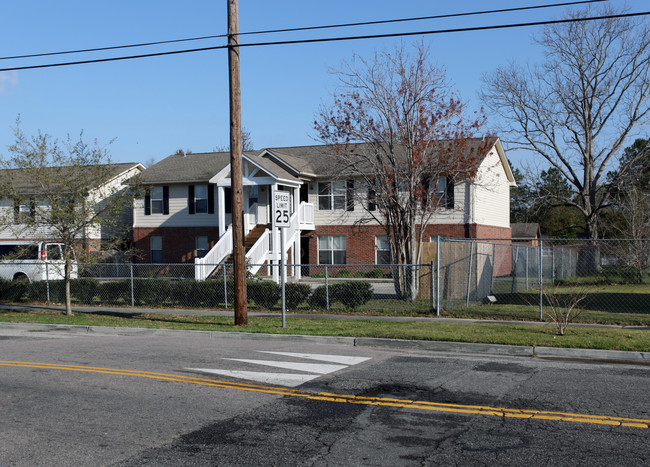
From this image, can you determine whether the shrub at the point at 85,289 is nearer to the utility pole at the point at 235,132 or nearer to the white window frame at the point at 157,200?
the utility pole at the point at 235,132

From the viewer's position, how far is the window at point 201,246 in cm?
3369

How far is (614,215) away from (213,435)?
42.2 meters

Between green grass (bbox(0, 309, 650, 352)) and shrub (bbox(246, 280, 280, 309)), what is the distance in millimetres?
2135

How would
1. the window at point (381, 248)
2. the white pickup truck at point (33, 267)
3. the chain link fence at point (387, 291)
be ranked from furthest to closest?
the window at point (381, 248) → the white pickup truck at point (33, 267) → the chain link fence at point (387, 291)

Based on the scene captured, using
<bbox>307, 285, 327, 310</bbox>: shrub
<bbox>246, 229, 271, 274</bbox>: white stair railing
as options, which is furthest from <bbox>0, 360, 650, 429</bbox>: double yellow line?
<bbox>246, 229, 271, 274</bbox>: white stair railing

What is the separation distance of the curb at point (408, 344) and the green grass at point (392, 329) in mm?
249

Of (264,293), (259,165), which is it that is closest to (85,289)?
(264,293)

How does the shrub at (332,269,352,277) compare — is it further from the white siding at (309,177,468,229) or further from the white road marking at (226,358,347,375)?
the white road marking at (226,358,347,375)

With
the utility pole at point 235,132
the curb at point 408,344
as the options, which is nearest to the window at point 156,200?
the curb at point 408,344

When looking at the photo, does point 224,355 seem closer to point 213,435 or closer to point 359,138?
Answer: point 213,435

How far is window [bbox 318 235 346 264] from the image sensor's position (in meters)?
32.4

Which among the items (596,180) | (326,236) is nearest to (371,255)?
(326,236)

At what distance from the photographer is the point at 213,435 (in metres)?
6.38

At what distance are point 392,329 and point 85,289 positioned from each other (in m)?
12.7
